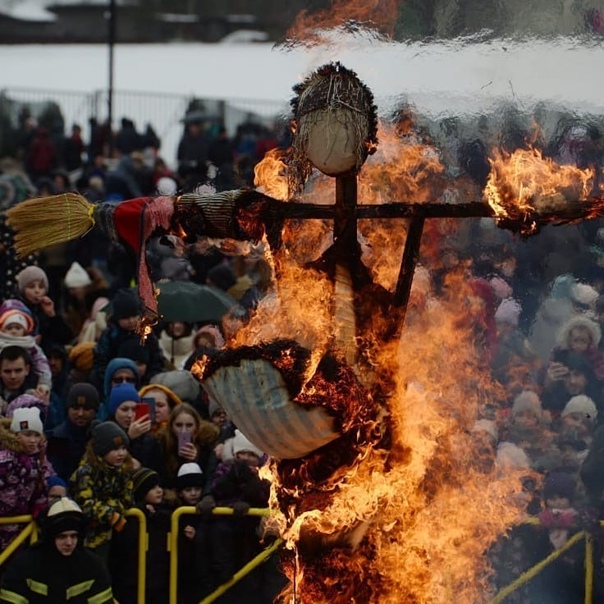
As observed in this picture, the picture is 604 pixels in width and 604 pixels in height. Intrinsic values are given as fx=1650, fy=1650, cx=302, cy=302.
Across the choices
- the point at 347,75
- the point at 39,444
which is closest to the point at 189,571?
the point at 39,444

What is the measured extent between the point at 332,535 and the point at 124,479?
3.27 m

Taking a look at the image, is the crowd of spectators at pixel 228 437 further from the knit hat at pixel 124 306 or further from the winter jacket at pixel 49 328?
the winter jacket at pixel 49 328

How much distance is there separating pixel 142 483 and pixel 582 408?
8.13 ft

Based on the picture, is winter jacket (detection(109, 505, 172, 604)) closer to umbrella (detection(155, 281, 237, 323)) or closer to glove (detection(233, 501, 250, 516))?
glove (detection(233, 501, 250, 516))

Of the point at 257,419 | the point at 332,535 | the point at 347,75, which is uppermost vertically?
the point at 347,75

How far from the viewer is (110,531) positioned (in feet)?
29.0

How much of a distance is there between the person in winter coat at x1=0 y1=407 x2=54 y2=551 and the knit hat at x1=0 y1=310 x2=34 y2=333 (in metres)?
1.23

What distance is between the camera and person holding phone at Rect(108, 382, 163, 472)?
9.30 meters

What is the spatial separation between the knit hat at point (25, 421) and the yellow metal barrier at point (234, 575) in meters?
0.91

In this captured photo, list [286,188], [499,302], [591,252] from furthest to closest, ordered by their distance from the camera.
A: 1. [591,252]
2. [499,302]
3. [286,188]

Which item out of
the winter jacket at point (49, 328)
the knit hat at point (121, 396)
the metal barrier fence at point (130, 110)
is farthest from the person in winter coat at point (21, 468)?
the metal barrier fence at point (130, 110)

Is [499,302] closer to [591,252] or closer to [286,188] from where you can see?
[591,252]

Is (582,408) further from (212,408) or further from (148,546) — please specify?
(148,546)

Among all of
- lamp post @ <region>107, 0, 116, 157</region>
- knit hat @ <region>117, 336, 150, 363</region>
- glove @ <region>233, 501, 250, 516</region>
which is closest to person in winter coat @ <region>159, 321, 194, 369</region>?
knit hat @ <region>117, 336, 150, 363</region>
